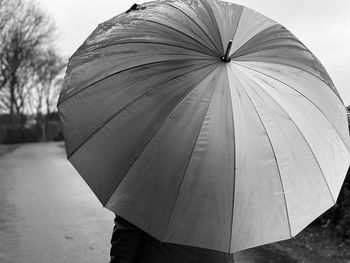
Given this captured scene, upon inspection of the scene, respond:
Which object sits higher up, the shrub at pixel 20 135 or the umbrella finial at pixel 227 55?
the umbrella finial at pixel 227 55

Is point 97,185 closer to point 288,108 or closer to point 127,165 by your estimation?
point 127,165

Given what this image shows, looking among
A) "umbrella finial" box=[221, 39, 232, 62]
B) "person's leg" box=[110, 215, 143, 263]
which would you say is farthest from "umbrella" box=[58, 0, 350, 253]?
"person's leg" box=[110, 215, 143, 263]

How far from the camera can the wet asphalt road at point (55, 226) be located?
671cm

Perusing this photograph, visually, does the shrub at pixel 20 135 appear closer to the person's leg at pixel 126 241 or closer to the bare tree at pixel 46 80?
the bare tree at pixel 46 80

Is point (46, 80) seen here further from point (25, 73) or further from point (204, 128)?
point (204, 128)

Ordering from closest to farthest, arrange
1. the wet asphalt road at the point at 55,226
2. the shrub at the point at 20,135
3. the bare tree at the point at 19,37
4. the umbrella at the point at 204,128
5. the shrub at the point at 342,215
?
1. the umbrella at the point at 204,128
2. the shrub at the point at 342,215
3. the wet asphalt road at the point at 55,226
4. the bare tree at the point at 19,37
5. the shrub at the point at 20,135

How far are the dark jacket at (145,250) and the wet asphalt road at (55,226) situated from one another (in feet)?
12.5

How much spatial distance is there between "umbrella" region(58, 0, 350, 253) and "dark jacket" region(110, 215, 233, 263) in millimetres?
266

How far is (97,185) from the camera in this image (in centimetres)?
242

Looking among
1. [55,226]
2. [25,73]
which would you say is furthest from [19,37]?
[55,226]

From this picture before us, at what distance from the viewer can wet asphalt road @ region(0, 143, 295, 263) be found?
671cm

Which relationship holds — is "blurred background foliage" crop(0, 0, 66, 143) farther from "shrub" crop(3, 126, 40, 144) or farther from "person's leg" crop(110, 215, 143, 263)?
"person's leg" crop(110, 215, 143, 263)

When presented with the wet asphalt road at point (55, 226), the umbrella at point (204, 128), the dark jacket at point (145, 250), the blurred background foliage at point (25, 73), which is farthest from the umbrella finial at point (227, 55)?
the blurred background foliage at point (25, 73)

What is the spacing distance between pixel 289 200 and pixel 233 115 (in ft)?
1.61
